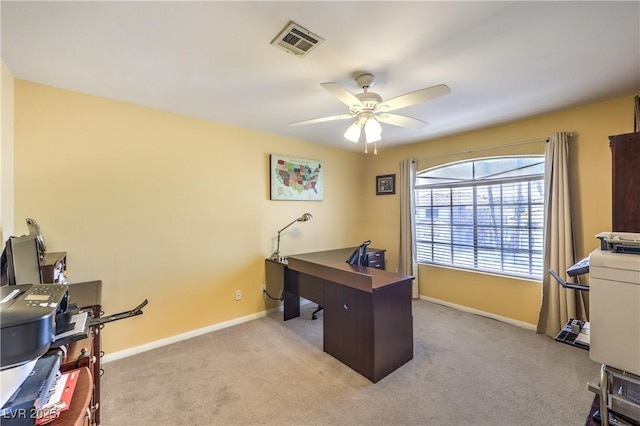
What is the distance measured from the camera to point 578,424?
1671 millimetres

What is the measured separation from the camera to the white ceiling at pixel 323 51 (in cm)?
139

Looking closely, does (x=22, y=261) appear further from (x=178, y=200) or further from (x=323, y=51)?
(x=323, y=51)

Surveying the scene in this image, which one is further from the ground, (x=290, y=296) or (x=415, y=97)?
(x=415, y=97)

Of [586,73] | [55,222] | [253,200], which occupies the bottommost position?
[55,222]

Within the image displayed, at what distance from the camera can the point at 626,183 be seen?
171 cm

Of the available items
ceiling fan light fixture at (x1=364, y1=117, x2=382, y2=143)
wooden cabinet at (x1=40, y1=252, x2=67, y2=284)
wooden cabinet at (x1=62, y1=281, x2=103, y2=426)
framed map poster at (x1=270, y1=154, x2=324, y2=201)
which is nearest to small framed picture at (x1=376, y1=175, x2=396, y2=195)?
framed map poster at (x1=270, y1=154, x2=324, y2=201)

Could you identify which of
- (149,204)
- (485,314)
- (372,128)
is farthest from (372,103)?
(485,314)

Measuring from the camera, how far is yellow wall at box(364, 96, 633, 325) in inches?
101

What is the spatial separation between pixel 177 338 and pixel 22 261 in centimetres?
187

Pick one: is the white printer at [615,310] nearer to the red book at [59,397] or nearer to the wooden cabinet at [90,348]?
the red book at [59,397]

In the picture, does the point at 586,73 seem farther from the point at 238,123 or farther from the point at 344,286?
the point at 238,123

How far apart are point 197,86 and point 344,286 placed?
81.1 inches

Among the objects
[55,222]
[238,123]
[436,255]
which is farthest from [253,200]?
[436,255]

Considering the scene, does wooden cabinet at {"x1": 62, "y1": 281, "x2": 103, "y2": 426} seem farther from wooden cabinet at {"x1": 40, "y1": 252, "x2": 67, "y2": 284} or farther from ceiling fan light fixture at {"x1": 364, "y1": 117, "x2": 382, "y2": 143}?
ceiling fan light fixture at {"x1": 364, "y1": 117, "x2": 382, "y2": 143}
